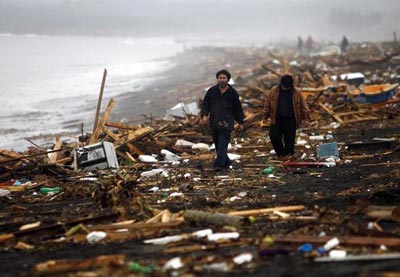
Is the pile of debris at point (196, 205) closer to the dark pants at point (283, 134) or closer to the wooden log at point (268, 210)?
the wooden log at point (268, 210)

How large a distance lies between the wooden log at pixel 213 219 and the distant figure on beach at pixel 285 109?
15.8ft

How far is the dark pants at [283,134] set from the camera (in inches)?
413

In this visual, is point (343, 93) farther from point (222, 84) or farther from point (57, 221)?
point (57, 221)

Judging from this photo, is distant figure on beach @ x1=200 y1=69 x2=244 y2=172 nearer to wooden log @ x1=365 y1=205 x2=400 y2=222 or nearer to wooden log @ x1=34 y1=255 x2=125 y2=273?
wooden log @ x1=365 y1=205 x2=400 y2=222

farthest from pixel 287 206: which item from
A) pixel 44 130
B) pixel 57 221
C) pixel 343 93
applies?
pixel 44 130

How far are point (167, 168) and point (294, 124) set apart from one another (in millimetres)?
2570

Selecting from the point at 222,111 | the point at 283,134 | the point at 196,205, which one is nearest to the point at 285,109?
the point at 283,134

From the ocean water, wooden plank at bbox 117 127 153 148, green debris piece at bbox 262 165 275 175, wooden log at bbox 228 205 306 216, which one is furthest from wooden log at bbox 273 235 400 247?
the ocean water

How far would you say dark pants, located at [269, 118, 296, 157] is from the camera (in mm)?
10492

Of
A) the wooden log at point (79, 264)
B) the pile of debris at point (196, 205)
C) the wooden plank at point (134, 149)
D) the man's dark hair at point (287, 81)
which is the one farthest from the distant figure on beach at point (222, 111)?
the wooden log at point (79, 264)

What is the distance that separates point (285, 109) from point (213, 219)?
194 inches

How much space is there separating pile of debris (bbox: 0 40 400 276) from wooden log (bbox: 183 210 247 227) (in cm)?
1

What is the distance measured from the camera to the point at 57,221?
644cm

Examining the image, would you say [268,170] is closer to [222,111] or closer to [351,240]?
[222,111]
